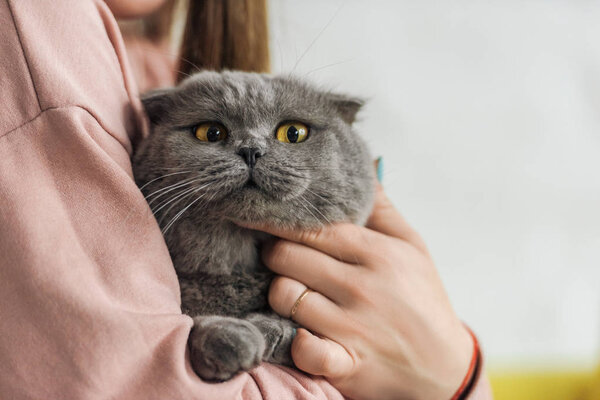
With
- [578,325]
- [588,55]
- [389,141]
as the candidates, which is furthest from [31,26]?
[578,325]

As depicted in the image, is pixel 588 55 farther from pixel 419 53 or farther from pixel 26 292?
pixel 26 292

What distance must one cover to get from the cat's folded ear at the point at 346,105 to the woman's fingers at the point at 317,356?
0.48 meters

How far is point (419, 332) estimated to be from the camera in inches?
37.1

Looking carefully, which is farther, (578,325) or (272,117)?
(578,325)

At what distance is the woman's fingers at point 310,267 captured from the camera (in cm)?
90

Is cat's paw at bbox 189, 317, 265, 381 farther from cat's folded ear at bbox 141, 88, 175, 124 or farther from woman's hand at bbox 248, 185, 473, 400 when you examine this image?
cat's folded ear at bbox 141, 88, 175, 124

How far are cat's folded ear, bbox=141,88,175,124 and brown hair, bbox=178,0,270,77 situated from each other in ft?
1.44

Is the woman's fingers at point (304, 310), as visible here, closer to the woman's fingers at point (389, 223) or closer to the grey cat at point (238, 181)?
the grey cat at point (238, 181)

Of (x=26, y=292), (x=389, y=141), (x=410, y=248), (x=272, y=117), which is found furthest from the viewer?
(x=389, y=141)

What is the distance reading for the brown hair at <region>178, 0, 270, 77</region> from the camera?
1399 mm

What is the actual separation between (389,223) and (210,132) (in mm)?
463

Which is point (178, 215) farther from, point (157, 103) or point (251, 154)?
point (157, 103)

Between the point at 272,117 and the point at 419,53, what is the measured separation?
142 centimetres

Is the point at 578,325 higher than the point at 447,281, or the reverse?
the point at 447,281
